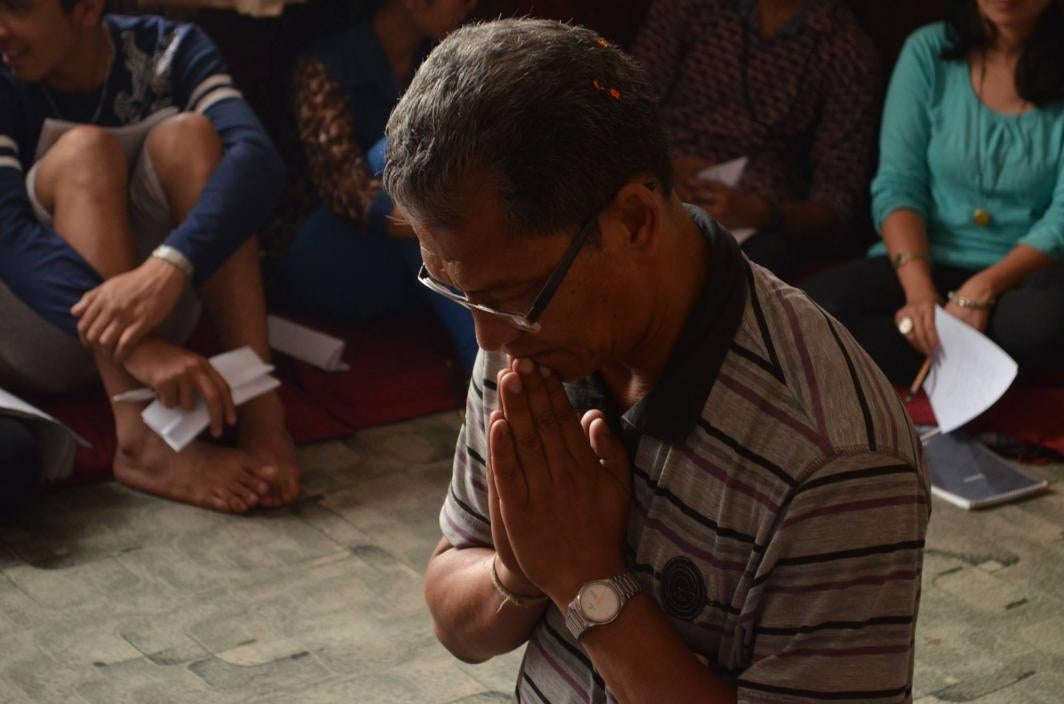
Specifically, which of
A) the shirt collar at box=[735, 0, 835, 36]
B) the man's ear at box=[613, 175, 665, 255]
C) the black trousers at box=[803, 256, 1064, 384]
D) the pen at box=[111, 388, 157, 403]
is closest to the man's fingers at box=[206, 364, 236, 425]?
the pen at box=[111, 388, 157, 403]

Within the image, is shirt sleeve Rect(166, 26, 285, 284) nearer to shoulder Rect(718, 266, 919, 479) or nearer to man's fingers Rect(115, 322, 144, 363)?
man's fingers Rect(115, 322, 144, 363)

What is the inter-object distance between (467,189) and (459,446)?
36 centimetres

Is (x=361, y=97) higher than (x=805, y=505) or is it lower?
lower

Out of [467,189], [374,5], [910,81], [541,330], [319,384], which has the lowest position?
[319,384]

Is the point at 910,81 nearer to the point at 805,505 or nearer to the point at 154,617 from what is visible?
the point at 154,617

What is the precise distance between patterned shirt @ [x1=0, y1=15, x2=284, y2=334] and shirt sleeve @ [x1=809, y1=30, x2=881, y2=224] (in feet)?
4.64

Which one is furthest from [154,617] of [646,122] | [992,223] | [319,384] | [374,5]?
[992,223]

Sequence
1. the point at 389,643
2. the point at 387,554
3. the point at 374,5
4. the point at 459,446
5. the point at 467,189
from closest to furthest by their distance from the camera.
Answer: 1. the point at 467,189
2. the point at 459,446
3. the point at 389,643
4. the point at 387,554
5. the point at 374,5

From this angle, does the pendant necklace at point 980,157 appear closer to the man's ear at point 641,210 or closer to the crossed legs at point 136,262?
the crossed legs at point 136,262

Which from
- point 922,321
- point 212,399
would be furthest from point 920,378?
point 212,399

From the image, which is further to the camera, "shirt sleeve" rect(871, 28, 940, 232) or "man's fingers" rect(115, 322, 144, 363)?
"shirt sleeve" rect(871, 28, 940, 232)

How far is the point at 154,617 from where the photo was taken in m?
1.99

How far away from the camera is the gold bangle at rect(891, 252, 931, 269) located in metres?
2.88

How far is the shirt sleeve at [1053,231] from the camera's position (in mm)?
2816
